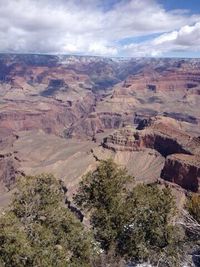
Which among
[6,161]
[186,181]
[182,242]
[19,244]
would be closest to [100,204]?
[182,242]

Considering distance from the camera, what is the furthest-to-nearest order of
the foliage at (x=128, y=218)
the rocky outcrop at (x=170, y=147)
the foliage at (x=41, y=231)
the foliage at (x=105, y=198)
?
the rocky outcrop at (x=170, y=147) → the foliage at (x=105, y=198) → the foliage at (x=128, y=218) → the foliage at (x=41, y=231)

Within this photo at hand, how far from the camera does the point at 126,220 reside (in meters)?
38.6

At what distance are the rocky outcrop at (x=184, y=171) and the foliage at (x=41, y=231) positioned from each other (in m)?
75.6

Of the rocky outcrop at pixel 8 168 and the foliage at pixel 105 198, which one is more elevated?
the foliage at pixel 105 198

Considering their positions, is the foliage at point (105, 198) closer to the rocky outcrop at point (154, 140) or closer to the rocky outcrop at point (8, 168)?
the rocky outcrop at point (154, 140)

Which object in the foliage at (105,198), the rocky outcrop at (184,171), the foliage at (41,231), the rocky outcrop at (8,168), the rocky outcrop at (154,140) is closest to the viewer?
the foliage at (41,231)

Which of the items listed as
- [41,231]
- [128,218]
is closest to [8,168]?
[128,218]

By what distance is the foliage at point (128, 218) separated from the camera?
37969 mm

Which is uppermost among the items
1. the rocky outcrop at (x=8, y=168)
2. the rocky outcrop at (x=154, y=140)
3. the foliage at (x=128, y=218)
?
the foliage at (x=128, y=218)

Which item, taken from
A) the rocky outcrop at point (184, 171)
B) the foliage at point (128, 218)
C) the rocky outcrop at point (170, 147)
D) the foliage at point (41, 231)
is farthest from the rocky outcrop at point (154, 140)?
the foliage at point (41, 231)

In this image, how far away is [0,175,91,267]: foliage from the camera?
2986 cm

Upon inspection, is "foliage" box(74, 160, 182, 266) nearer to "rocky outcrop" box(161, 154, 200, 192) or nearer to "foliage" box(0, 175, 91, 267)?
"foliage" box(0, 175, 91, 267)

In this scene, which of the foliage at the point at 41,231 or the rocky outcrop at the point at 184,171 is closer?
the foliage at the point at 41,231

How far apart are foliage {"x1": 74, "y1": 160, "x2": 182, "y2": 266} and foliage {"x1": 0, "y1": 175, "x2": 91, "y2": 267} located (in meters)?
2.76
